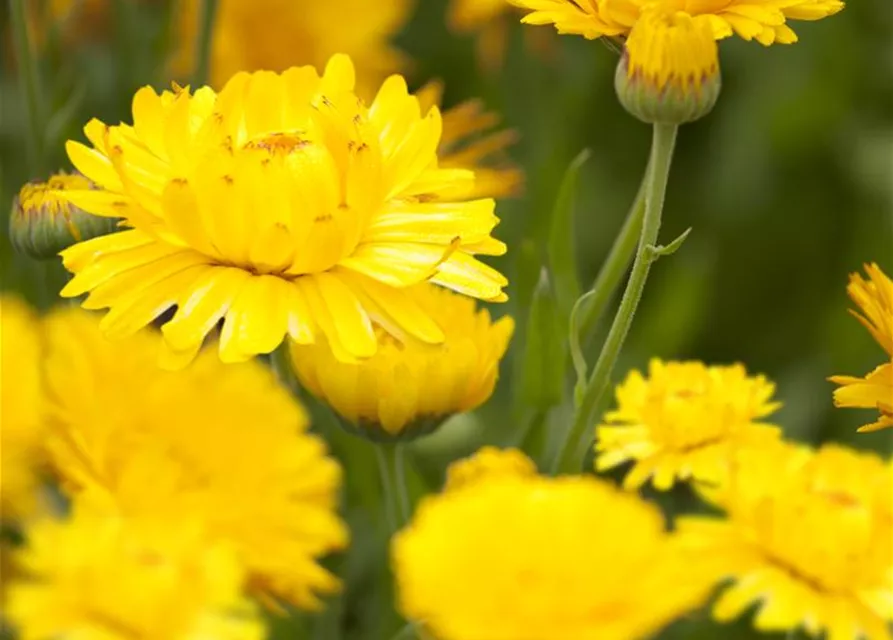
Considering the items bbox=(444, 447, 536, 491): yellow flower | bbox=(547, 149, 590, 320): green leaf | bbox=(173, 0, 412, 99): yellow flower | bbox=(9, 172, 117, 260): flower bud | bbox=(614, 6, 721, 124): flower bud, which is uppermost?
bbox=(614, 6, 721, 124): flower bud

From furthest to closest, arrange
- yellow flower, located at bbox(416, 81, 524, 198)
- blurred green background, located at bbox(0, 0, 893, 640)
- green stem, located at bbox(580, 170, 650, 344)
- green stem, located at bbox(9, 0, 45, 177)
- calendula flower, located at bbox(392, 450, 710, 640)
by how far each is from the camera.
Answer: blurred green background, located at bbox(0, 0, 893, 640) → yellow flower, located at bbox(416, 81, 524, 198) → green stem, located at bbox(9, 0, 45, 177) → green stem, located at bbox(580, 170, 650, 344) → calendula flower, located at bbox(392, 450, 710, 640)

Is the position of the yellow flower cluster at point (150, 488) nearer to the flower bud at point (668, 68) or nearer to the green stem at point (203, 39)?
the flower bud at point (668, 68)

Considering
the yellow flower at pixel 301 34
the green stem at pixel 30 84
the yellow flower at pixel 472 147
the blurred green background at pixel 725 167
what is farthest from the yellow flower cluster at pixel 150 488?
the yellow flower at pixel 301 34

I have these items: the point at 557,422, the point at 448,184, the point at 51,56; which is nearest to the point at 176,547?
the point at 448,184

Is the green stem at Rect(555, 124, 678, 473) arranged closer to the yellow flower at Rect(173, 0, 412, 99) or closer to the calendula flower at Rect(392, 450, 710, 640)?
the calendula flower at Rect(392, 450, 710, 640)

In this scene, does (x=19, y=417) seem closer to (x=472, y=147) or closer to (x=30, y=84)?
(x=30, y=84)

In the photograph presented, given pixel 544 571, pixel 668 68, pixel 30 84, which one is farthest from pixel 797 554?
pixel 30 84

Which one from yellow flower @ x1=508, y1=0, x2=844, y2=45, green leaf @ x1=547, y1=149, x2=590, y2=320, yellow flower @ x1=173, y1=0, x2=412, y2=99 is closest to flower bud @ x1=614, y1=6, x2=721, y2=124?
yellow flower @ x1=508, y1=0, x2=844, y2=45
